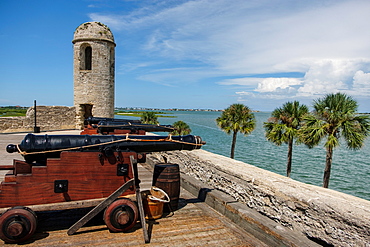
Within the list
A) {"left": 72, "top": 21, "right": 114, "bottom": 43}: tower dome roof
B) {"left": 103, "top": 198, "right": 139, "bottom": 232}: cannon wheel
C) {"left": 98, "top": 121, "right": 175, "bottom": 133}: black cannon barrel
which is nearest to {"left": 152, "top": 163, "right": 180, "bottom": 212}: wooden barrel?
{"left": 103, "top": 198, "right": 139, "bottom": 232}: cannon wheel

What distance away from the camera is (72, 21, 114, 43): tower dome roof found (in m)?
16.8

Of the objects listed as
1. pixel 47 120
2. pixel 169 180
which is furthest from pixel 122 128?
pixel 47 120

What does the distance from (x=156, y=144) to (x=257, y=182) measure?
148cm

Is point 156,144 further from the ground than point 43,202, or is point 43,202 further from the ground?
point 156,144

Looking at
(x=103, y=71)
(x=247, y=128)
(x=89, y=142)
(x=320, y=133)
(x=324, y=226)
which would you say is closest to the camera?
(x=324, y=226)

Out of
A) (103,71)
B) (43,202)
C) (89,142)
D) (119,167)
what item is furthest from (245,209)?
(103,71)

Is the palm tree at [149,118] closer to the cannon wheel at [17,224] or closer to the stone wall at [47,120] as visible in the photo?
the stone wall at [47,120]

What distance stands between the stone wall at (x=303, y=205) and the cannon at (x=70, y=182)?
62.7 inches

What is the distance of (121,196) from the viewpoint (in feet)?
11.5

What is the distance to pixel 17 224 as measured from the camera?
290 centimetres

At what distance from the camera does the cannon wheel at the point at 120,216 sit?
3271 mm

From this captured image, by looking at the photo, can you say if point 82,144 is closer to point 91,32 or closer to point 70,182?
point 70,182

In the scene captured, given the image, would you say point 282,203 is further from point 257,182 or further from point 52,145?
point 52,145

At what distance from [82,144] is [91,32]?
50.0 ft
